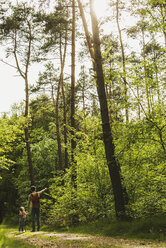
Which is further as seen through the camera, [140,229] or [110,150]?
[110,150]

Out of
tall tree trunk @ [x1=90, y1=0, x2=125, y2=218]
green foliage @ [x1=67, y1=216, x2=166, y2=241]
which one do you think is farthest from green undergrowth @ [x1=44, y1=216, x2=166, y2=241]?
tall tree trunk @ [x1=90, y1=0, x2=125, y2=218]

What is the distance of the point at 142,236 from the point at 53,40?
14.5m

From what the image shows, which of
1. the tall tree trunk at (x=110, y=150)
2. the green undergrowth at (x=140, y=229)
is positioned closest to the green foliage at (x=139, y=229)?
the green undergrowth at (x=140, y=229)

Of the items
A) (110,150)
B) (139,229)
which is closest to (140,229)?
(139,229)

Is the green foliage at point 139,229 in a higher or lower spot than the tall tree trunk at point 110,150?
lower

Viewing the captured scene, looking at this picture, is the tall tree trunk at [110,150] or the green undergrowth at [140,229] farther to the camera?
the tall tree trunk at [110,150]

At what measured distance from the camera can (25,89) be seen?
59.8 ft

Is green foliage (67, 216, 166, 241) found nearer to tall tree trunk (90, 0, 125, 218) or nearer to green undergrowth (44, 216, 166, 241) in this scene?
green undergrowth (44, 216, 166, 241)

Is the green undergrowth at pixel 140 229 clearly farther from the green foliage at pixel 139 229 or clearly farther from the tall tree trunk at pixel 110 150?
the tall tree trunk at pixel 110 150

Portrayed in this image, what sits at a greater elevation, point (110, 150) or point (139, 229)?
point (110, 150)

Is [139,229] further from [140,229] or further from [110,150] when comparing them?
[110,150]

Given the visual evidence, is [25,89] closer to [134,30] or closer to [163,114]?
[134,30]

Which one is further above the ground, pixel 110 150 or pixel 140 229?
pixel 110 150

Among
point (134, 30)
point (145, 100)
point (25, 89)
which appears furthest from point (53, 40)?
point (145, 100)
